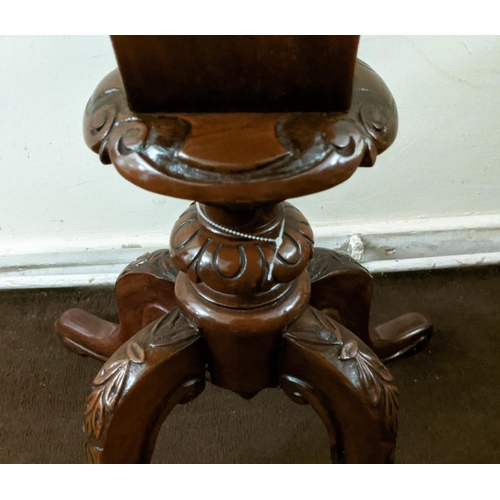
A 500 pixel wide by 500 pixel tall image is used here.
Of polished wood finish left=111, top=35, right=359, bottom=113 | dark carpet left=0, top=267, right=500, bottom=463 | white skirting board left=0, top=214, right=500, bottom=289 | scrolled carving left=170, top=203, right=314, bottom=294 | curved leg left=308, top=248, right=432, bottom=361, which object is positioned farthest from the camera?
white skirting board left=0, top=214, right=500, bottom=289

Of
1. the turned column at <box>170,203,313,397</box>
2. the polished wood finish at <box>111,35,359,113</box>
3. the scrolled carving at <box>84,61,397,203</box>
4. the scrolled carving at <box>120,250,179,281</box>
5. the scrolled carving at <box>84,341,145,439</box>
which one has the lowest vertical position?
the scrolled carving at <box>120,250,179,281</box>

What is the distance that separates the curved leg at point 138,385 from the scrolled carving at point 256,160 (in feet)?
0.76

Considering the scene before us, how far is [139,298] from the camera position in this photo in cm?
72

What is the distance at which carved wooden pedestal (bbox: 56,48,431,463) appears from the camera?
0.33 m

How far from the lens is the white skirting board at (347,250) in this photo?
98 cm

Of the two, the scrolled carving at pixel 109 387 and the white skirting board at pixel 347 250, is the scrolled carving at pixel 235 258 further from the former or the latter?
the white skirting board at pixel 347 250

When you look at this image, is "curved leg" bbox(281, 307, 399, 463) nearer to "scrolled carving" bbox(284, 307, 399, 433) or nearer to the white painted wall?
"scrolled carving" bbox(284, 307, 399, 433)

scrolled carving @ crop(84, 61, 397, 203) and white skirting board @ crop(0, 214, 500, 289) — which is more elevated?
scrolled carving @ crop(84, 61, 397, 203)

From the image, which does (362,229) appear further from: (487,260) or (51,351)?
(51,351)

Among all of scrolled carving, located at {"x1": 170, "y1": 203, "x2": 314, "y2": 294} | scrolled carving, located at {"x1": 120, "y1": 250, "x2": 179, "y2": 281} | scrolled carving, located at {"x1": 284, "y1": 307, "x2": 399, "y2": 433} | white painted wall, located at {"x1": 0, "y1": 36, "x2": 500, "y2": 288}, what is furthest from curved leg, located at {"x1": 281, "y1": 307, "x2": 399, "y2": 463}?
white painted wall, located at {"x1": 0, "y1": 36, "x2": 500, "y2": 288}

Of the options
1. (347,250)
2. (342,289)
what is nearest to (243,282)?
(342,289)

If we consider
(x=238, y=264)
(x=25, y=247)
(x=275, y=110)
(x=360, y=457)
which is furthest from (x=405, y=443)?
(x=25, y=247)

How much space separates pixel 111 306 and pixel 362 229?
0.51m

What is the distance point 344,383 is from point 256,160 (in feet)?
0.95
